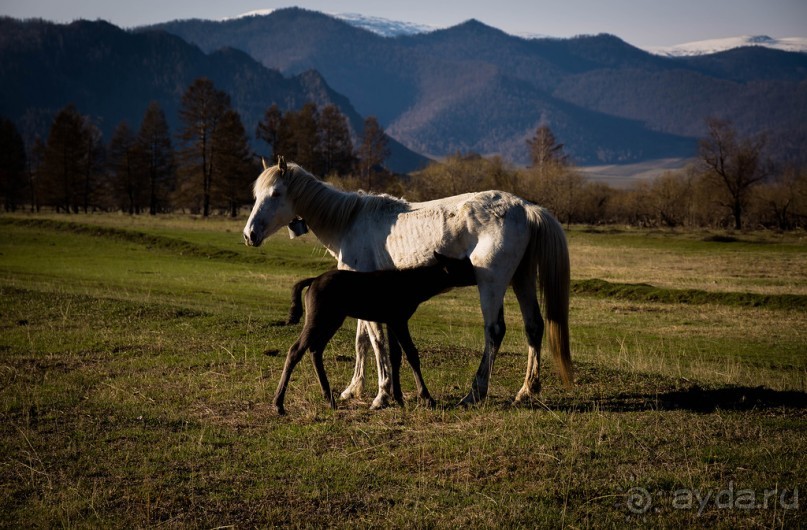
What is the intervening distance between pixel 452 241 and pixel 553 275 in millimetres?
1511

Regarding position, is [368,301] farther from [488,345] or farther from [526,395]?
[526,395]

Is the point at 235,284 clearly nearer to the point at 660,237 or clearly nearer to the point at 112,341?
the point at 112,341

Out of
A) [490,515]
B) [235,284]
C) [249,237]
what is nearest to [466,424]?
[490,515]

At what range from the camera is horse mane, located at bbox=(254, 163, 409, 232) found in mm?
10297

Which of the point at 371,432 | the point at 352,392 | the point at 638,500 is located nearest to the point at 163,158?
the point at 352,392

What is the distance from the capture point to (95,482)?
6.37m

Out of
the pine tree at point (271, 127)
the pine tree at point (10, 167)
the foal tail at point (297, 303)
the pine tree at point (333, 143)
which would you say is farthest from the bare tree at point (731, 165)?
the pine tree at point (10, 167)

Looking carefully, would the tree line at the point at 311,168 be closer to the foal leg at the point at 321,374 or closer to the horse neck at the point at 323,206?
the horse neck at the point at 323,206

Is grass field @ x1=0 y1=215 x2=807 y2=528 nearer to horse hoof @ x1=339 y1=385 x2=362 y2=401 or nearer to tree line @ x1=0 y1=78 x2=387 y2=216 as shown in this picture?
horse hoof @ x1=339 y1=385 x2=362 y2=401

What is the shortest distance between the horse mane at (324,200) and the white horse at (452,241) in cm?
1

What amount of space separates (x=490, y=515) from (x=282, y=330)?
9.33 m

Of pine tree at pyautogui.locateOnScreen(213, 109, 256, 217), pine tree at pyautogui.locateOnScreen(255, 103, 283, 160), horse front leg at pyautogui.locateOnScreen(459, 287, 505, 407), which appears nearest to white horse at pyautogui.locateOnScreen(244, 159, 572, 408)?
horse front leg at pyautogui.locateOnScreen(459, 287, 505, 407)

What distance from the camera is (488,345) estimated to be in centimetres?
936

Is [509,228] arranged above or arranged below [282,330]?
above
